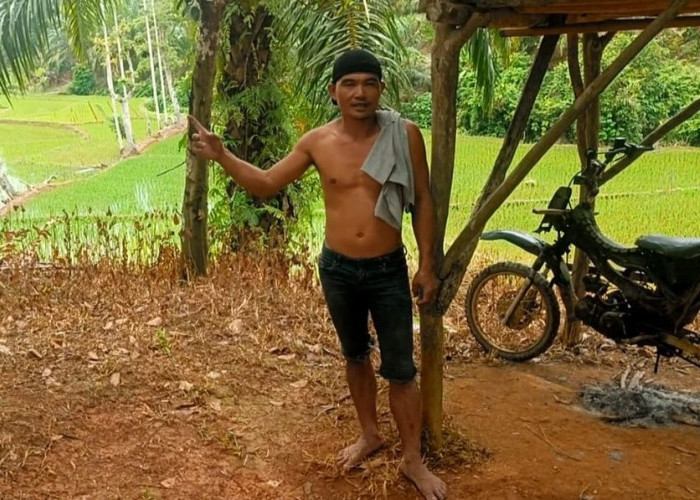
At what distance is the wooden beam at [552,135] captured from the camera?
8.30ft

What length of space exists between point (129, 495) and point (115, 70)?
1347 cm

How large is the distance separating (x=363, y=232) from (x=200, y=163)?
3023 millimetres

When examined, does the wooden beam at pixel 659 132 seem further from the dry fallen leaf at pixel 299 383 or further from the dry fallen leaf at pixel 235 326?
the dry fallen leaf at pixel 235 326

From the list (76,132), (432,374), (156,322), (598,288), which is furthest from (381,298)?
(76,132)

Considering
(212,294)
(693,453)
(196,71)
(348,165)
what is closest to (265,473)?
(348,165)

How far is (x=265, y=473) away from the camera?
3029 mm

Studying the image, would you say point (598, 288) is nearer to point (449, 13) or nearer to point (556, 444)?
point (556, 444)

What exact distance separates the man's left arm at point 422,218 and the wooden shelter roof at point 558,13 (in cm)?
47

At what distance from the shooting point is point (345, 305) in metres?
2.79

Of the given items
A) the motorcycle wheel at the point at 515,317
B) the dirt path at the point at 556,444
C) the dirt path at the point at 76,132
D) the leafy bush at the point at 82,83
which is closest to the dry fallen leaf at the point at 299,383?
the dirt path at the point at 556,444

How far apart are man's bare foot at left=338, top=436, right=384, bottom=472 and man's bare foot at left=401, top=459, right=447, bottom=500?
204mm

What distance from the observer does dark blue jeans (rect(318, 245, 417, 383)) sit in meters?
2.70

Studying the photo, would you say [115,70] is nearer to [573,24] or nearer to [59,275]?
[59,275]

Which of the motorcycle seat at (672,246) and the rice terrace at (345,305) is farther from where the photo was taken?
the motorcycle seat at (672,246)
